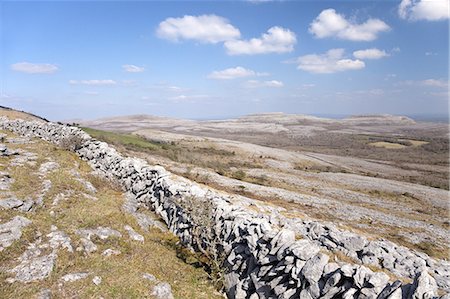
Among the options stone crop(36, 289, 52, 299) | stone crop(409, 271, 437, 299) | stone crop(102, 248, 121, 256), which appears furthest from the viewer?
stone crop(102, 248, 121, 256)

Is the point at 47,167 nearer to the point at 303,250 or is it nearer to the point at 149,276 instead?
the point at 149,276

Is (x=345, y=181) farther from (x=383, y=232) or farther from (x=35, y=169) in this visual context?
(x=35, y=169)

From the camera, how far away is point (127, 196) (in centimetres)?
2506

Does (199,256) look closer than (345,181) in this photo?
Yes

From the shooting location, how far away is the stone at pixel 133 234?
1834cm

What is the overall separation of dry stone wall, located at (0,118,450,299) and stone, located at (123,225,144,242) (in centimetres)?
254

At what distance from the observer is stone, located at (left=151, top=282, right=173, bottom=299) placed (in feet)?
43.1

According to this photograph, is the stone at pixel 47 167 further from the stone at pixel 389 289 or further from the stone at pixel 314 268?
the stone at pixel 389 289

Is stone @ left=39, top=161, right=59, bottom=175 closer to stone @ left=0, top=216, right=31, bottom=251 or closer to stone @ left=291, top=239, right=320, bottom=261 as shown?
stone @ left=0, top=216, right=31, bottom=251

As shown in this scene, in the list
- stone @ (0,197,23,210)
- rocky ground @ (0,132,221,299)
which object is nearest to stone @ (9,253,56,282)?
rocky ground @ (0,132,221,299)

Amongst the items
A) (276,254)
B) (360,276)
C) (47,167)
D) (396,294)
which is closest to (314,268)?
(360,276)

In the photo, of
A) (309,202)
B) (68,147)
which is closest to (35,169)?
(68,147)

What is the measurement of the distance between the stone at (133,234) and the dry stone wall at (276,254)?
2.54 m

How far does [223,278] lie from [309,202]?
3112 cm
